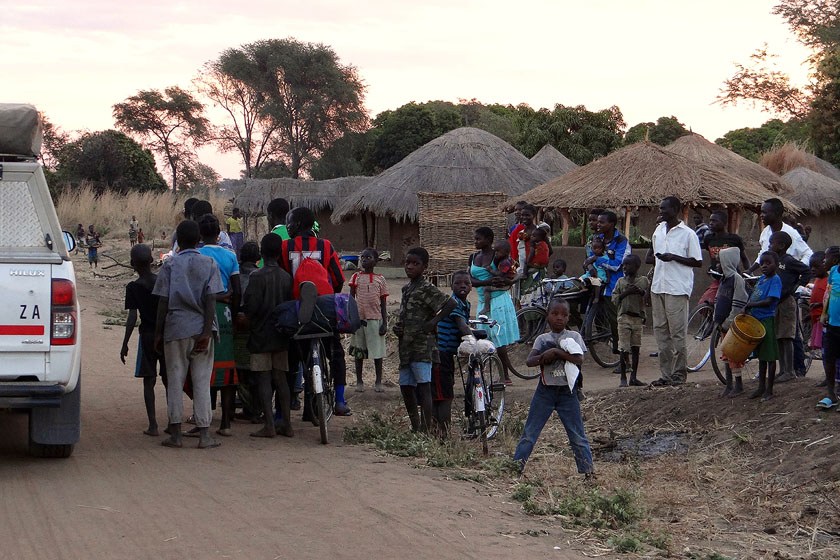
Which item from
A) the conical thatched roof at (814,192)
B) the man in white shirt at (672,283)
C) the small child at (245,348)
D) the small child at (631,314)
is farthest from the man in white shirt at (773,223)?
the conical thatched roof at (814,192)

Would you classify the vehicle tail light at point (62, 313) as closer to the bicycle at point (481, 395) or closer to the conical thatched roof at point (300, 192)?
the bicycle at point (481, 395)

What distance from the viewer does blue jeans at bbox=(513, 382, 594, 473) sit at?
21.7 ft

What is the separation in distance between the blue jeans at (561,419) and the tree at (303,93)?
150 feet

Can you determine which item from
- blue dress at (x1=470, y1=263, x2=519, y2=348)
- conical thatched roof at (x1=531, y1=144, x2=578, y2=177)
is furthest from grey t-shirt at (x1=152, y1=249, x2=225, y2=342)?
conical thatched roof at (x1=531, y1=144, x2=578, y2=177)

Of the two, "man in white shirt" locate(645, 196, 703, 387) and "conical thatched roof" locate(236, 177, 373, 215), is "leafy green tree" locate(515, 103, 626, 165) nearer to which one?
"conical thatched roof" locate(236, 177, 373, 215)

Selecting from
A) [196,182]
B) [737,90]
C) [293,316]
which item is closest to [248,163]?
[196,182]

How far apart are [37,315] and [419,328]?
110 inches

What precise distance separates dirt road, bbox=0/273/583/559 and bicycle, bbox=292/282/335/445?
0.91ft

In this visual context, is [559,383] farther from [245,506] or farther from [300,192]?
[300,192]

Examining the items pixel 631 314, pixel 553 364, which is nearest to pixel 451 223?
pixel 631 314

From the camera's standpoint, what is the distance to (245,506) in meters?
5.45

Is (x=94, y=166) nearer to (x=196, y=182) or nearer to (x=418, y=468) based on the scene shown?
(x=196, y=182)

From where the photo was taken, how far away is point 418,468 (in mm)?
6742

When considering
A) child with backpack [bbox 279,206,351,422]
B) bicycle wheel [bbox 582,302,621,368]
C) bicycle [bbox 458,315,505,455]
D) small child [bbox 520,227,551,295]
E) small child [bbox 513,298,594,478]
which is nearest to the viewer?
small child [bbox 513,298,594,478]
